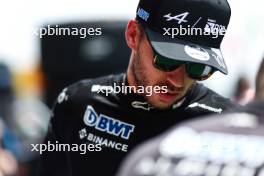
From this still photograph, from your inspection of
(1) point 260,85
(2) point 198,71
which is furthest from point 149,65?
(1) point 260,85

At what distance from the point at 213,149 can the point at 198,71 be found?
1380mm

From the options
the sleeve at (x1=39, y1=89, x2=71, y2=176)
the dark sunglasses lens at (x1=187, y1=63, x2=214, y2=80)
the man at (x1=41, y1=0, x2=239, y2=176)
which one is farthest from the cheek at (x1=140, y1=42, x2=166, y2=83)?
the sleeve at (x1=39, y1=89, x2=71, y2=176)

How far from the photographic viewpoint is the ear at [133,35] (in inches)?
165

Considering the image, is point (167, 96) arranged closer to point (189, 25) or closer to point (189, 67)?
point (189, 67)

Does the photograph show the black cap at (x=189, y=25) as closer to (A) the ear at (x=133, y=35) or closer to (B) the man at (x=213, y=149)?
(A) the ear at (x=133, y=35)

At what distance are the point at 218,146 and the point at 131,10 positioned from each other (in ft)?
16.0

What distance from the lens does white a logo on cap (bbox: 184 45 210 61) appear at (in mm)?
3949

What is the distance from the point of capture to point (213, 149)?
102 inches

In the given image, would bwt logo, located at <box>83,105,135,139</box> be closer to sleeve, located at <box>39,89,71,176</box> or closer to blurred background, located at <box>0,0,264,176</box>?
sleeve, located at <box>39,89,71,176</box>

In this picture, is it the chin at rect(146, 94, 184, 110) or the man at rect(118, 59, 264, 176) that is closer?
the man at rect(118, 59, 264, 176)

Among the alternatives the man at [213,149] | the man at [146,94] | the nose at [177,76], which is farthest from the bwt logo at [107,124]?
the man at [213,149]

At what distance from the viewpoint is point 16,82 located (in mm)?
9273

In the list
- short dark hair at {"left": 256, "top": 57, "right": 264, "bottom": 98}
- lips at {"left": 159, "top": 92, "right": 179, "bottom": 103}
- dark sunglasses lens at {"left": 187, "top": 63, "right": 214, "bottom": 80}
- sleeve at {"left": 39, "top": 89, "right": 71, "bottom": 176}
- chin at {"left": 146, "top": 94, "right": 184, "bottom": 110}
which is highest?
short dark hair at {"left": 256, "top": 57, "right": 264, "bottom": 98}

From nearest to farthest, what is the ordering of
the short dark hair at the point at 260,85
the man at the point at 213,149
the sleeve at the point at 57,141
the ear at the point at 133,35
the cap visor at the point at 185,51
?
the man at the point at 213,149 → the short dark hair at the point at 260,85 → the cap visor at the point at 185,51 → the ear at the point at 133,35 → the sleeve at the point at 57,141
